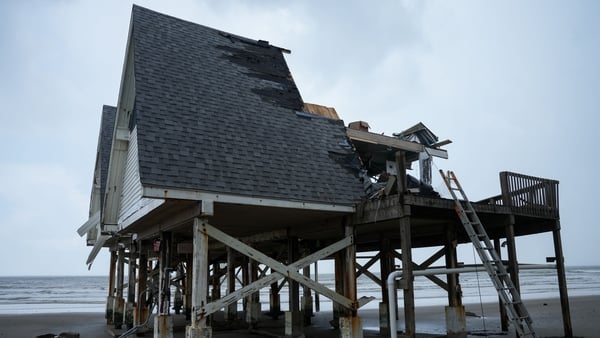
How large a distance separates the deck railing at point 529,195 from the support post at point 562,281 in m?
0.61

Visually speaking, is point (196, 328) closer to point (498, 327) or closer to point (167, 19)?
point (167, 19)

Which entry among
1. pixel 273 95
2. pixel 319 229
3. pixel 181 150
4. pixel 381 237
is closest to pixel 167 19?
pixel 273 95

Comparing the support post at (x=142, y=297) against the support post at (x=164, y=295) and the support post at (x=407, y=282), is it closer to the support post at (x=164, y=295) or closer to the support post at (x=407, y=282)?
the support post at (x=164, y=295)

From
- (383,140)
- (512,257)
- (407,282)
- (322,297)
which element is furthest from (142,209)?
(322,297)

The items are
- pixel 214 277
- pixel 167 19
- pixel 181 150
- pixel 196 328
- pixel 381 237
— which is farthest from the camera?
pixel 214 277

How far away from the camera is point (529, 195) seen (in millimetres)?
12336

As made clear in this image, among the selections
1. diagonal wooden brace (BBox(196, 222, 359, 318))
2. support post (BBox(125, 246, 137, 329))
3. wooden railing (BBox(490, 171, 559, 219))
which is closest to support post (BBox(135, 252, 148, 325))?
support post (BBox(125, 246, 137, 329))

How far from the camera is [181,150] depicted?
9.98 metres

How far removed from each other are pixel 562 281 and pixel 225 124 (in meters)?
9.70

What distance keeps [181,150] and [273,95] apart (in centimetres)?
415

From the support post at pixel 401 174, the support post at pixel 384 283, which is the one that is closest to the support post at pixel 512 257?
the support post at pixel 401 174

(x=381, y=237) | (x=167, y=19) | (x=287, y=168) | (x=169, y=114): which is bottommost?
(x=381, y=237)

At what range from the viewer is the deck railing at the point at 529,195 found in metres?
11.8

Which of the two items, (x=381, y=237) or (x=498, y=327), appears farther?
(x=498, y=327)
